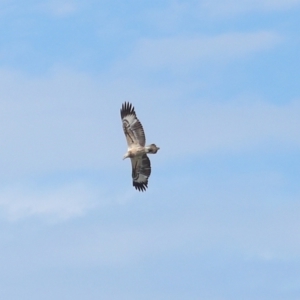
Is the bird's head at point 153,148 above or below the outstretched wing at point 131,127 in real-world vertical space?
below

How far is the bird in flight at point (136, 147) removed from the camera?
61.6 meters

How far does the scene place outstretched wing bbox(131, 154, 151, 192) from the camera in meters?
62.5

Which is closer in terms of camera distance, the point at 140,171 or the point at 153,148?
the point at 153,148

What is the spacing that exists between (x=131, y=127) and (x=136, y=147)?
129cm

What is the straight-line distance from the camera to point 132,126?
62.4m

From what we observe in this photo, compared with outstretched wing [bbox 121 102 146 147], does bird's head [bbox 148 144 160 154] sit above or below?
below

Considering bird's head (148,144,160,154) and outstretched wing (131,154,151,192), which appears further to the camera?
outstretched wing (131,154,151,192)

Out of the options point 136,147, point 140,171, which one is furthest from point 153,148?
point 140,171

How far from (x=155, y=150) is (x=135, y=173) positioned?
319cm

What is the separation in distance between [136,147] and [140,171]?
224 centimetres

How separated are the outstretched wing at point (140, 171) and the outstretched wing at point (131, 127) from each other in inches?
36.1

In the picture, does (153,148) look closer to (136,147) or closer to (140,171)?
(136,147)

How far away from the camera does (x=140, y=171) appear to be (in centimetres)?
6353

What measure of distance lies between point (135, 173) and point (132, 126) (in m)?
2.86
